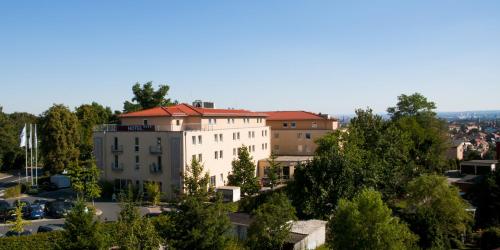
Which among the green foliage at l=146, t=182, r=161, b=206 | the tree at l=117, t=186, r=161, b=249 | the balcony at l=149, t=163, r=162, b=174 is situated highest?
the balcony at l=149, t=163, r=162, b=174

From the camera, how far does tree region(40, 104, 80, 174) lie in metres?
61.8

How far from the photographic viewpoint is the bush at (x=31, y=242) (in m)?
26.8

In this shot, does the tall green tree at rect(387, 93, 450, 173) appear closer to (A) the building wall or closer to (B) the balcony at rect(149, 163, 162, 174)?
(A) the building wall

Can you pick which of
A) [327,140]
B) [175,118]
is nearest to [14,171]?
[175,118]

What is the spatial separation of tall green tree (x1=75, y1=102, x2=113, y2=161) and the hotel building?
745 inches

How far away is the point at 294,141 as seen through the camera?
7081 centimetres

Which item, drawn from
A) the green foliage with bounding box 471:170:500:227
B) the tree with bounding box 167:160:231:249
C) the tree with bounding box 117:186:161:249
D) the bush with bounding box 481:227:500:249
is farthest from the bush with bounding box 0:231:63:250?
the green foliage with bounding box 471:170:500:227

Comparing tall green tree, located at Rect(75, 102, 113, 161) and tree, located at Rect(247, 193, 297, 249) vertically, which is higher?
tall green tree, located at Rect(75, 102, 113, 161)

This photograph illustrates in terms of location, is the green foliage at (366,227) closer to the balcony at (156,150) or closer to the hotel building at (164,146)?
the hotel building at (164,146)

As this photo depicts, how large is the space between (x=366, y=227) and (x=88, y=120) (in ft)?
203

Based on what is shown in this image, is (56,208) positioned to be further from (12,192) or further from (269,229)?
(269,229)

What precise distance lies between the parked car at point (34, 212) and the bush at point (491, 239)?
35.1 metres

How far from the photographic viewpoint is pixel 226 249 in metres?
21.6

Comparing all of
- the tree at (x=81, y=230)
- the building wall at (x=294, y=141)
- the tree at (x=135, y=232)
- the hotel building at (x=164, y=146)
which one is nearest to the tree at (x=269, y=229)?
the tree at (x=135, y=232)
